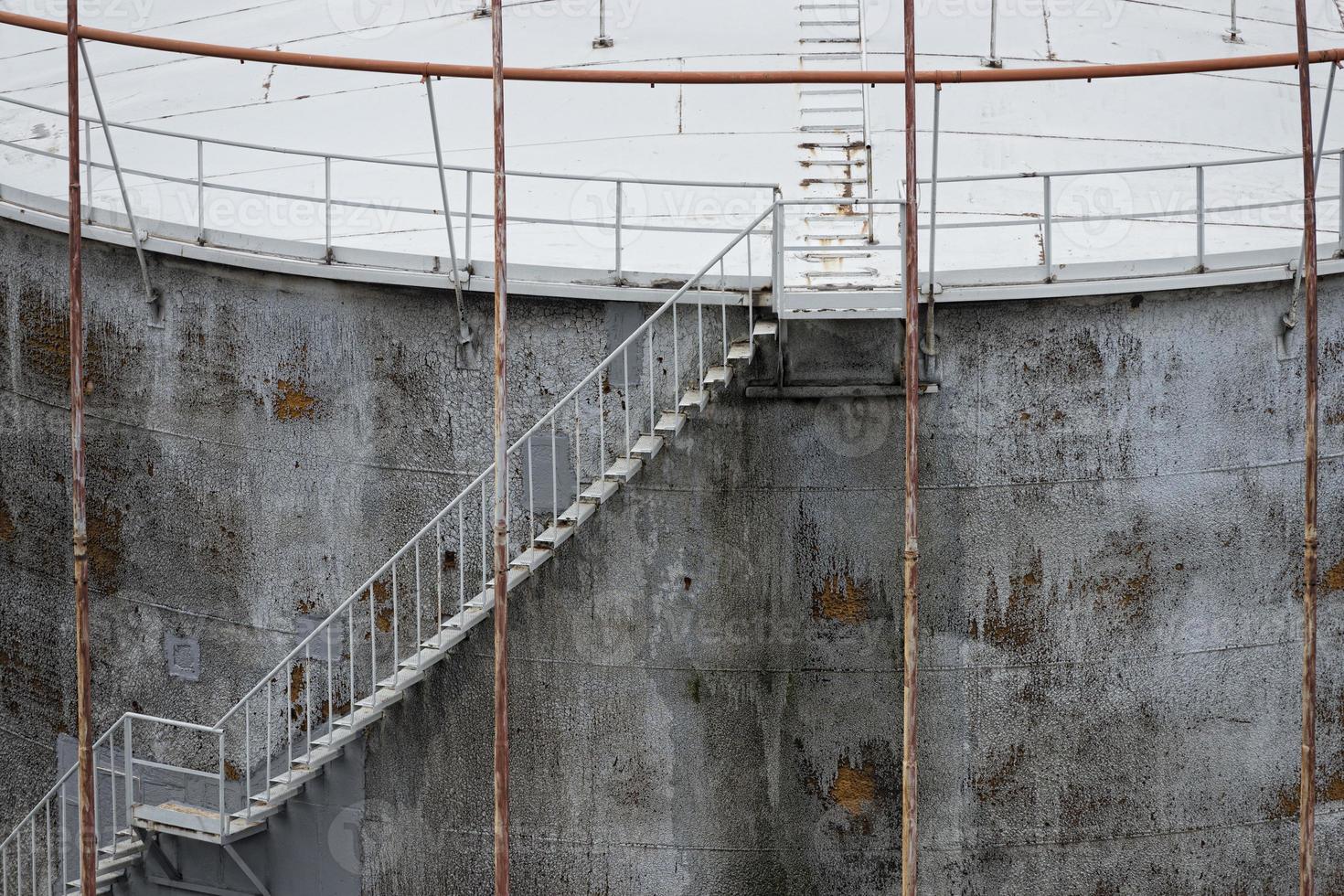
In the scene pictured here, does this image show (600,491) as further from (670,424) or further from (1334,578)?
(1334,578)

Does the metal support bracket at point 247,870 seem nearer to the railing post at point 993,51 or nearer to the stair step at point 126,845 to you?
the stair step at point 126,845

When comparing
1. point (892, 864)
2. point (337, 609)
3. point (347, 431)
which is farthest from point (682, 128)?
point (892, 864)

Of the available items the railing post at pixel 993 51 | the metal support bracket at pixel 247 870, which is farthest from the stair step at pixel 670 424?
the railing post at pixel 993 51

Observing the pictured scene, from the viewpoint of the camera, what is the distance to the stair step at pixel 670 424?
13.7 metres

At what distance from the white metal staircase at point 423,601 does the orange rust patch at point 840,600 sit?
1887 millimetres

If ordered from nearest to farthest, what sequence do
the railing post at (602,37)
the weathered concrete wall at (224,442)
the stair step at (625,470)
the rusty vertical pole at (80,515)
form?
the rusty vertical pole at (80,515) < the stair step at (625,470) < the weathered concrete wall at (224,442) < the railing post at (602,37)

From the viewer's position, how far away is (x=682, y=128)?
17.8 m

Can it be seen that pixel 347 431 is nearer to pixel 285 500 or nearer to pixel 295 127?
pixel 285 500

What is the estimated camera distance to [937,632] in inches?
564

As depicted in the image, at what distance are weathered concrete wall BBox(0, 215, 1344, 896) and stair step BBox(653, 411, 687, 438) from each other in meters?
0.54

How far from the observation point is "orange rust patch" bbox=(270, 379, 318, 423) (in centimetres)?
1509

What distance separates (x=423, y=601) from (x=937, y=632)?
4.60 meters

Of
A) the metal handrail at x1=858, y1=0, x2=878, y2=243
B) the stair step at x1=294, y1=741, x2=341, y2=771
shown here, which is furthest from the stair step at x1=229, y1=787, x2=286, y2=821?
the metal handrail at x1=858, y1=0, x2=878, y2=243

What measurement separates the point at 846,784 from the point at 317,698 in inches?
193
